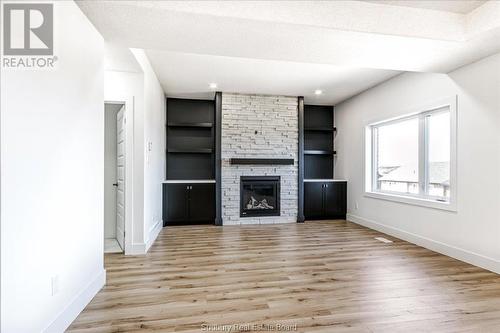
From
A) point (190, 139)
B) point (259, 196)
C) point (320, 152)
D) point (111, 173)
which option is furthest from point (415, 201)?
point (111, 173)

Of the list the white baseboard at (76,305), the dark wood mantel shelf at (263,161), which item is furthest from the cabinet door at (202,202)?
the white baseboard at (76,305)

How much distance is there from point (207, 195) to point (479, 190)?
4.34m

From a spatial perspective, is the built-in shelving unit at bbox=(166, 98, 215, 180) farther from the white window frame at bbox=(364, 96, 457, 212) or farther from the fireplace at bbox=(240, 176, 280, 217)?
the white window frame at bbox=(364, 96, 457, 212)

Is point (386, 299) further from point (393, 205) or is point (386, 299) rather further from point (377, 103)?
point (377, 103)

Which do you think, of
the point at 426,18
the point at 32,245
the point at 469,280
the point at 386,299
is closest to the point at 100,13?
the point at 32,245

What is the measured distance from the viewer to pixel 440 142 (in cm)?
385

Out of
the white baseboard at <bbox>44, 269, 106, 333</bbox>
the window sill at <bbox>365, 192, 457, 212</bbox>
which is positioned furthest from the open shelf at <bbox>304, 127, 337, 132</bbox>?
the white baseboard at <bbox>44, 269, 106, 333</bbox>

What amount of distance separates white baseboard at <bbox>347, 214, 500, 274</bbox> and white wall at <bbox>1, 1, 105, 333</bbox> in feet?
13.6

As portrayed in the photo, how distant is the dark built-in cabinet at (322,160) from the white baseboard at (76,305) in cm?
453

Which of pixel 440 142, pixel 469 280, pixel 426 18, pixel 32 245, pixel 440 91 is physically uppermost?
pixel 426 18

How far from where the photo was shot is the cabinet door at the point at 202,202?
17.8 ft

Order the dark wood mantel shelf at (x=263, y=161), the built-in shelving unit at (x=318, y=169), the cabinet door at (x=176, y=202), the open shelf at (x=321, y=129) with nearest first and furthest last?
the cabinet door at (x=176, y=202), the dark wood mantel shelf at (x=263, y=161), the built-in shelving unit at (x=318, y=169), the open shelf at (x=321, y=129)

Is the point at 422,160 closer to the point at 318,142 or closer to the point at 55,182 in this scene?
the point at 318,142

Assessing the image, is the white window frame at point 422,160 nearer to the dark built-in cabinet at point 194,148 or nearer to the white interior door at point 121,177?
the dark built-in cabinet at point 194,148
